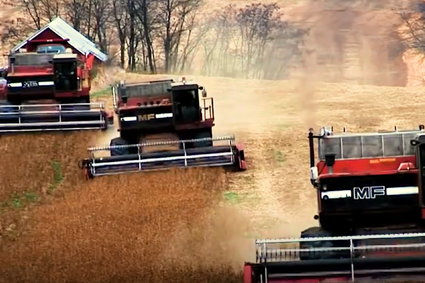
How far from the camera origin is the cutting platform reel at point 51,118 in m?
27.1

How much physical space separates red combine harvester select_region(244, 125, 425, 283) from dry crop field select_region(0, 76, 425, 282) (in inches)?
73.0

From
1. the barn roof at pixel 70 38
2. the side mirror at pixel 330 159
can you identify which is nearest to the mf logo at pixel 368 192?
the side mirror at pixel 330 159

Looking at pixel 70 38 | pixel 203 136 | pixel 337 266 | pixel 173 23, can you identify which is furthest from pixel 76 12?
pixel 337 266

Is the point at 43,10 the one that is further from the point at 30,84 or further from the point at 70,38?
the point at 30,84

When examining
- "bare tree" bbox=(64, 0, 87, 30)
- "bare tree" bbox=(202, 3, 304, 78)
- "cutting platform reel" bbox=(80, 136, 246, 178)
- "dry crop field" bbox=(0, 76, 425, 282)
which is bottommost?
"dry crop field" bbox=(0, 76, 425, 282)

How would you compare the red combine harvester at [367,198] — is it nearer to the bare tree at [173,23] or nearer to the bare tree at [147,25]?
the bare tree at [147,25]

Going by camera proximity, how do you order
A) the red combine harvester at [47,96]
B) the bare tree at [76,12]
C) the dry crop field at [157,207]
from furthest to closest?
the bare tree at [76,12]
the red combine harvester at [47,96]
the dry crop field at [157,207]

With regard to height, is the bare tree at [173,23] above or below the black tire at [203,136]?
above

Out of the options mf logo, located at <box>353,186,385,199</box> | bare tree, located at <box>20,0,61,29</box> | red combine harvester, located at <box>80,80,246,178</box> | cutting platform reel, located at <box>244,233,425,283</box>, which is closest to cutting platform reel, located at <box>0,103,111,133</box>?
red combine harvester, located at <box>80,80,246,178</box>

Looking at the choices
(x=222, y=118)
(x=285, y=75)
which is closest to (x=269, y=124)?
(x=222, y=118)

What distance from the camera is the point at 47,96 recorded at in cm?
2931

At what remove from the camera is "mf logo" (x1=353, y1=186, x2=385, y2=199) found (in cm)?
1465

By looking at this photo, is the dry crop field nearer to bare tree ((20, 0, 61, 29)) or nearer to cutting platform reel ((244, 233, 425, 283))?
cutting platform reel ((244, 233, 425, 283))

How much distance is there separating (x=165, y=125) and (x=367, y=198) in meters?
10.2
